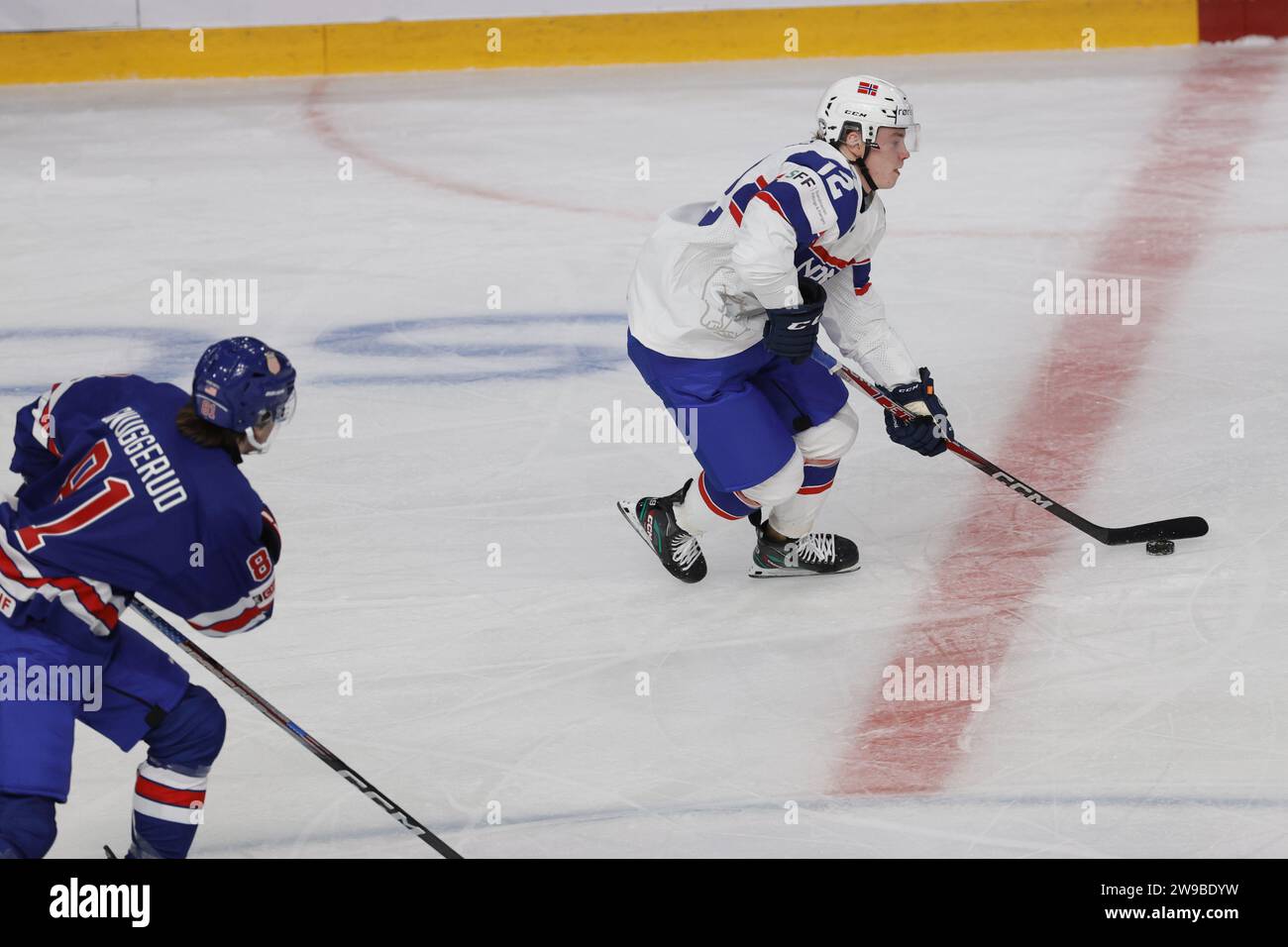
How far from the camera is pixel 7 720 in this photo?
2.40 meters

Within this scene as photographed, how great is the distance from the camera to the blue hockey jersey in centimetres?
247

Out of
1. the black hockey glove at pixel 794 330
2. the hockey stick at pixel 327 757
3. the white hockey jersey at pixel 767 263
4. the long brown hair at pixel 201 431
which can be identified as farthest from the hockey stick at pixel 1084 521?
the long brown hair at pixel 201 431

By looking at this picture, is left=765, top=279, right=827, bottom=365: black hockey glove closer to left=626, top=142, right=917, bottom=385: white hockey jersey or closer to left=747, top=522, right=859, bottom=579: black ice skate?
left=626, top=142, right=917, bottom=385: white hockey jersey

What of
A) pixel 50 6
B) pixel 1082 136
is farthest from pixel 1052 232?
pixel 50 6

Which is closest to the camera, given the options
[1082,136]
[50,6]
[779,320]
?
[779,320]

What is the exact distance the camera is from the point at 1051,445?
4555mm

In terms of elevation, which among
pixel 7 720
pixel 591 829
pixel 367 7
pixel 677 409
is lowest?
pixel 591 829

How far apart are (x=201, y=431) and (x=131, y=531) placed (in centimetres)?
17

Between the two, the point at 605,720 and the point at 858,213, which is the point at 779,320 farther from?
the point at 605,720

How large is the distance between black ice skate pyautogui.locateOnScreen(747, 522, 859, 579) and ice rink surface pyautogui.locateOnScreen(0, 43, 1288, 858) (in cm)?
6

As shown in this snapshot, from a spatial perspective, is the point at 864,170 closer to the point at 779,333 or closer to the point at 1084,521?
the point at 779,333

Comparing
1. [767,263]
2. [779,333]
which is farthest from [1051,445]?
[767,263]

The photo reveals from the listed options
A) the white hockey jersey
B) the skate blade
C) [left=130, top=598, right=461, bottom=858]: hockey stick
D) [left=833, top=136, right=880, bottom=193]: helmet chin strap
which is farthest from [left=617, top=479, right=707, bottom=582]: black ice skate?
[left=130, top=598, right=461, bottom=858]: hockey stick
